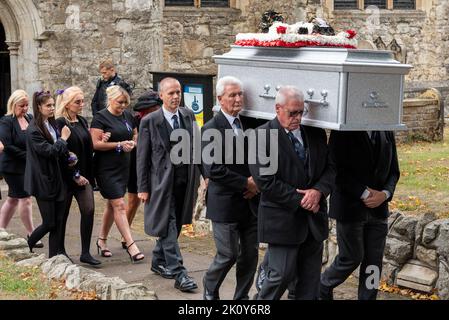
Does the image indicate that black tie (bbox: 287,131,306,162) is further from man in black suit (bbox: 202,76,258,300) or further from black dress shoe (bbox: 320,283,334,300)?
black dress shoe (bbox: 320,283,334,300)

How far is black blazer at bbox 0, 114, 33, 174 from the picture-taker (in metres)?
10.0

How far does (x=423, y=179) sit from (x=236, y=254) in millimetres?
6316

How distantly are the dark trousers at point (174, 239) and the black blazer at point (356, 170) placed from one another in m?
1.65

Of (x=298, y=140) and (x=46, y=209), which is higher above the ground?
(x=298, y=140)

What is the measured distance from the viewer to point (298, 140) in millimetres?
6645

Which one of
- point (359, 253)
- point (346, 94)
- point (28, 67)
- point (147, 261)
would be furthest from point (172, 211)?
point (28, 67)

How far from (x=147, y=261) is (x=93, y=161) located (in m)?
1.17

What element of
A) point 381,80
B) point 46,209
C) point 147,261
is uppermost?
point 381,80

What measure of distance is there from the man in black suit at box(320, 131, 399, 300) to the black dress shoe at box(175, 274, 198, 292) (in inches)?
50.9

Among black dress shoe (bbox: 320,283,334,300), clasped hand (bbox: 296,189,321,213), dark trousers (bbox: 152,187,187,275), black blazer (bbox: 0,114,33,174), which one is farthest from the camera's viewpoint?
black blazer (bbox: 0,114,33,174)

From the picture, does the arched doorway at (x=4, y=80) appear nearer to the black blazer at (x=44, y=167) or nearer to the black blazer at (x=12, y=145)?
the black blazer at (x=12, y=145)

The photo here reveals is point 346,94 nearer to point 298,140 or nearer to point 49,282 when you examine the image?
point 298,140

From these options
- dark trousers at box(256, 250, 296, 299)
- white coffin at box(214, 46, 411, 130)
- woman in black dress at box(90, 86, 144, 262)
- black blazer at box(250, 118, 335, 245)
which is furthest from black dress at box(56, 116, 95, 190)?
black blazer at box(250, 118, 335, 245)

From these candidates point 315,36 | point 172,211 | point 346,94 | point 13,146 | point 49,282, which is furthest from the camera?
point 13,146
